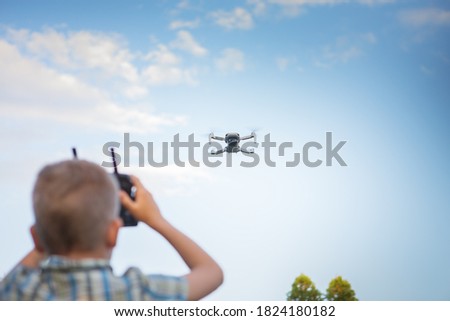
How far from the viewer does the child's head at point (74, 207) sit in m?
1.28

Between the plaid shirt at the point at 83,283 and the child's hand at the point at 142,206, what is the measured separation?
25cm

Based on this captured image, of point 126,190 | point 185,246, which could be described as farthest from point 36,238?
point 185,246

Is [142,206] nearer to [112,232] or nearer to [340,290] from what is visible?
[112,232]

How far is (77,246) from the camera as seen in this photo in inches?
51.9

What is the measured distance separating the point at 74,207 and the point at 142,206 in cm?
38

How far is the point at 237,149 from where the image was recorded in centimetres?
3100

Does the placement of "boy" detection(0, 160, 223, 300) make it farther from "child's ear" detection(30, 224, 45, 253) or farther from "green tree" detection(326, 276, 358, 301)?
"green tree" detection(326, 276, 358, 301)

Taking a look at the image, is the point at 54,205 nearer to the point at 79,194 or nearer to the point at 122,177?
the point at 79,194

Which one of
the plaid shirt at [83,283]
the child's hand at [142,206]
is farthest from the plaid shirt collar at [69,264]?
the child's hand at [142,206]
